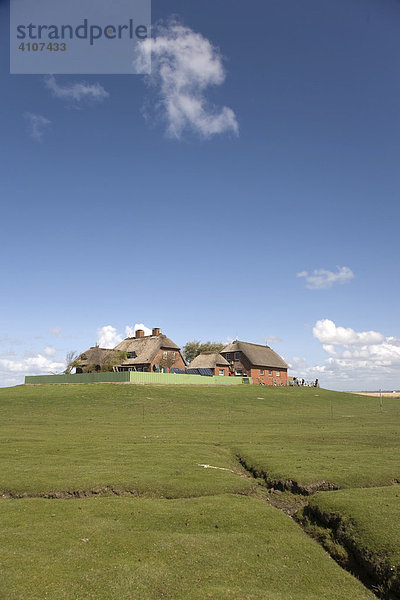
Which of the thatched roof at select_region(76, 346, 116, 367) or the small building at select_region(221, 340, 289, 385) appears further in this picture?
the small building at select_region(221, 340, 289, 385)

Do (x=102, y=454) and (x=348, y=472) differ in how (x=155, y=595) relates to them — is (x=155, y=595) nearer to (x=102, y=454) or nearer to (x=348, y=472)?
(x=348, y=472)

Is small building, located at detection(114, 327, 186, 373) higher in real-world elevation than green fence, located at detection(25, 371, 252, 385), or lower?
higher

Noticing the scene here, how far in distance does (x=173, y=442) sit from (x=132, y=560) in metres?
18.0

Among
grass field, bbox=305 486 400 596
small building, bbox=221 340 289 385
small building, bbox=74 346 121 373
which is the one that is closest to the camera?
grass field, bbox=305 486 400 596

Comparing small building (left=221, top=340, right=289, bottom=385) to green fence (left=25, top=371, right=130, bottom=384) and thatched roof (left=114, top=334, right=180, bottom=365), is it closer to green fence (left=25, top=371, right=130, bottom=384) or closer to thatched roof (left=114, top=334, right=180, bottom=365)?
thatched roof (left=114, top=334, right=180, bottom=365)

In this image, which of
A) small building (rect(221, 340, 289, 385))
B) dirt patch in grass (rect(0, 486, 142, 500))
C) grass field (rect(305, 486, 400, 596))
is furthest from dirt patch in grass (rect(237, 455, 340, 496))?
small building (rect(221, 340, 289, 385))

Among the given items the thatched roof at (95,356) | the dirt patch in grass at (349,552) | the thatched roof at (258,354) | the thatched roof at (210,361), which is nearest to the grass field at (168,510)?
the dirt patch in grass at (349,552)

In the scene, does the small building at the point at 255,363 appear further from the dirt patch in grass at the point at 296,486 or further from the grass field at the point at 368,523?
the grass field at the point at 368,523

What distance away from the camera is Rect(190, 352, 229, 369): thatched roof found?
342ft

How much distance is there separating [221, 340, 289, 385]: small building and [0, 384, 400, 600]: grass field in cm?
7072

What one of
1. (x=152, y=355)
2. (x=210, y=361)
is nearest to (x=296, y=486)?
(x=152, y=355)

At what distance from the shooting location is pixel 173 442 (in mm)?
29578

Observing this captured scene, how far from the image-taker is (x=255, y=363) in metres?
109

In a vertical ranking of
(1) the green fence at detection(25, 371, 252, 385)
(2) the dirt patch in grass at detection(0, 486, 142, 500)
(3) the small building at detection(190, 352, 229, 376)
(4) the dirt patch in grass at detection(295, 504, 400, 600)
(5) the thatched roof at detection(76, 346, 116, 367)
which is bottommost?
(4) the dirt patch in grass at detection(295, 504, 400, 600)
